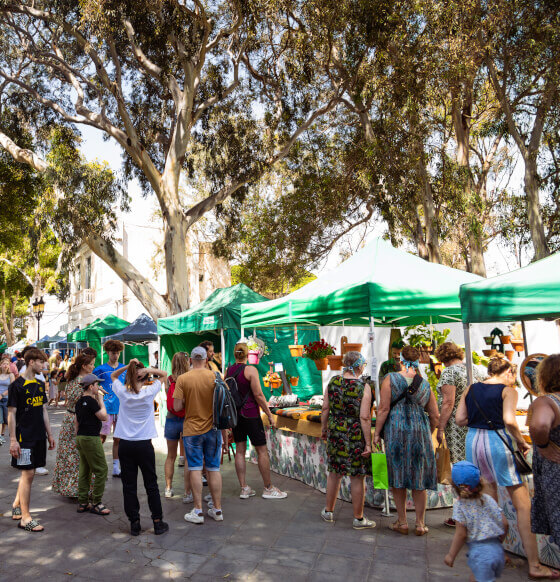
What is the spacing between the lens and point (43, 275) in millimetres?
31812

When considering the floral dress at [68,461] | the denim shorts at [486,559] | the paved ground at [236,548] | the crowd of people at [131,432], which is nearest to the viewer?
the denim shorts at [486,559]

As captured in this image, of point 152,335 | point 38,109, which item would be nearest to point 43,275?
point 38,109

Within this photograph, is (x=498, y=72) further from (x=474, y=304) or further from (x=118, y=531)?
(x=118, y=531)

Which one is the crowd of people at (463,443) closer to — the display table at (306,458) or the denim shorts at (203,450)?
the display table at (306,458)

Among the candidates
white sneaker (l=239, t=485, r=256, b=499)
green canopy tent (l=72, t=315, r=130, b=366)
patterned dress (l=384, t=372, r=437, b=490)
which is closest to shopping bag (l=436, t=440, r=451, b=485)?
patterned dress (l=384, t=372, r=437, b=490)

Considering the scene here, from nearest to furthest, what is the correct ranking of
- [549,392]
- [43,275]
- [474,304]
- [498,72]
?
[549,392], [474,304], [498,72], [43,275]

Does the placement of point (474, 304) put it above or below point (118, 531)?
above

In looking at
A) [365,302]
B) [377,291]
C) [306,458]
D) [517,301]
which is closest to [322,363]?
[306,458]

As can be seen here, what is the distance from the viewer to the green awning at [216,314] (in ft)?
32.6

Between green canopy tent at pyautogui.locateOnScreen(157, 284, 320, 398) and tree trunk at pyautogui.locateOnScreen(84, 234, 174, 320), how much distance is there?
125 centimetres

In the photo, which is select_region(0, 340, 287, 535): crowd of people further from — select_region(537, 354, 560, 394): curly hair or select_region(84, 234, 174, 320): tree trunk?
select_region(84, 234, 174, 320): tree trunk

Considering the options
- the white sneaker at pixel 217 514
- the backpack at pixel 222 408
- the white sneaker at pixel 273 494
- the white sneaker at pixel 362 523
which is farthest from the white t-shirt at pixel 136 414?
the white sneaker at pixel 362 523

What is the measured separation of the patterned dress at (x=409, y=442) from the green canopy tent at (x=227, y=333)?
4761mm

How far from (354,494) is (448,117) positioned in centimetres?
1581
